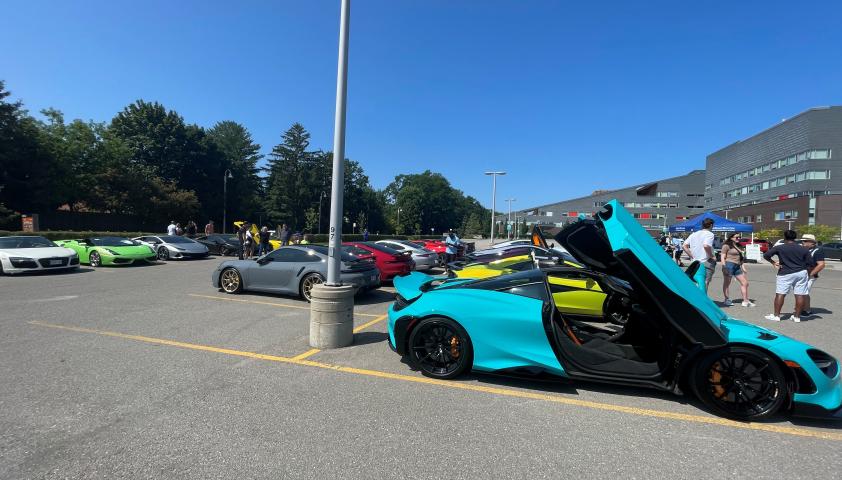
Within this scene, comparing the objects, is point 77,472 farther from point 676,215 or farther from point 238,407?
point 676,215

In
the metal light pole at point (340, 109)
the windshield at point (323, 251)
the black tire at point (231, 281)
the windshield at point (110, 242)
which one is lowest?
the black tire at point (231, 281)

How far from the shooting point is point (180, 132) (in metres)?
53.9

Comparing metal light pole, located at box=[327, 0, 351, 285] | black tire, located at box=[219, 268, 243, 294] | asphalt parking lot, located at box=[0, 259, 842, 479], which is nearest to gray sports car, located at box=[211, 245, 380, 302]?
black tire, located at box=[219, 268, 243, 294]

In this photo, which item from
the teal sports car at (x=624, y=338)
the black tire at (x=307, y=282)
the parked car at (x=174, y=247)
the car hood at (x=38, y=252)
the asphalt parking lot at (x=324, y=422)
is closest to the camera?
the asphalt parking lot at (x=324, y=422)

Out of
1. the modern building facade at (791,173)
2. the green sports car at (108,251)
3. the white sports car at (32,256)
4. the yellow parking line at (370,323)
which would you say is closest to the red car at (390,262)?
the yellow parking line at (370,323)

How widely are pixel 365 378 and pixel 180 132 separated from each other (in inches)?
2395

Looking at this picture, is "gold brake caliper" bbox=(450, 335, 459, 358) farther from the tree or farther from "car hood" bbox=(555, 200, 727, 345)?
the tree

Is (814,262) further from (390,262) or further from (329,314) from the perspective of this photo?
(390,262)

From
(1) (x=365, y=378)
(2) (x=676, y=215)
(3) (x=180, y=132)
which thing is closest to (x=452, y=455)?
(1) (x=365, y=378)

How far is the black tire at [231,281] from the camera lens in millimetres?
9121

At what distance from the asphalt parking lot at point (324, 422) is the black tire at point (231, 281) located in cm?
361

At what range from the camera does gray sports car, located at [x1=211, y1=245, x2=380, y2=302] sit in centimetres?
863

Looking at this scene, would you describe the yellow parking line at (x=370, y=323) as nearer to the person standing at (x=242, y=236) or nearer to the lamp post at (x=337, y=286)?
the lamp post at (x=337, y=286)

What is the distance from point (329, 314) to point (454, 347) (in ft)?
5.88
